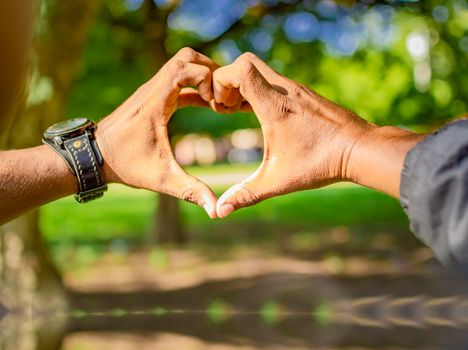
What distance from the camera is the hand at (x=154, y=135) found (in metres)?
1.72

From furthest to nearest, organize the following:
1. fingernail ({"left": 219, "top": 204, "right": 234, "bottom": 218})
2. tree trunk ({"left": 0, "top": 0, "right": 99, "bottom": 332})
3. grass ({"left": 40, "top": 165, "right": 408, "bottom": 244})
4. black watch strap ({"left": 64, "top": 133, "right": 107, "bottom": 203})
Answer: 1. grass ({"left": 40, "top": 165, "right": 408, "bottom": 244})
2. tree trunk ({"left": 0, "top": 0, "right": 99, "bottom": 332})
3. black watch strap ({"left": 64, "top": 133, "right": 107, "bottom": 203})
4. fingernail ({"left": 219, "top": 204, "right": 234, "bottom": 218})

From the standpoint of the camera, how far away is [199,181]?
173 cm

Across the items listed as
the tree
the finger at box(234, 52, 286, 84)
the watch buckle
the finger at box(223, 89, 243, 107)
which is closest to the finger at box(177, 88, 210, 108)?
the finger at box(223, 89, 243, 107)

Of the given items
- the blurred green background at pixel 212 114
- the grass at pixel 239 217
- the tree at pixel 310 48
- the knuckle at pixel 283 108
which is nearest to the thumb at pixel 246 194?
the knuckle at pixel 283 108

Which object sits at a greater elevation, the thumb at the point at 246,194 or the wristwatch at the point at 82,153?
the wristwatch at the point at 82,153

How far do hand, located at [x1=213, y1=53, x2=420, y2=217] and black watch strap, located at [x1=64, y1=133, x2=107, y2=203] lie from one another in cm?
31

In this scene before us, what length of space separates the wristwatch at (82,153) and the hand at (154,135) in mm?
31

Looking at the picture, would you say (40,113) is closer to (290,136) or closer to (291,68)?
(291,68)

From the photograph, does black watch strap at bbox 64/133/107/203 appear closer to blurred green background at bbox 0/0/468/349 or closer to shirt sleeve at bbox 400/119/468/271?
shirt sleeve at bbox 400/119/468/271

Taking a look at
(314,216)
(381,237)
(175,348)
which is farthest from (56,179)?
(314,216)

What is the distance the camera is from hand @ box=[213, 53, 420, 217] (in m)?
1.67

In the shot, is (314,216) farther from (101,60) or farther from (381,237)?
(101,60)

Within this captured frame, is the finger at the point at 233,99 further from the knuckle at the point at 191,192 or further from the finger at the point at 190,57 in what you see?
the knuckle at the point at 191,192

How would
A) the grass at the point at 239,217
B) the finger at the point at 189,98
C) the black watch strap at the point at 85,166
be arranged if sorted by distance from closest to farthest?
the black watch strap at the point at 85,166 < the finger at the point at 189,98 < the grass at the point at 239,217
